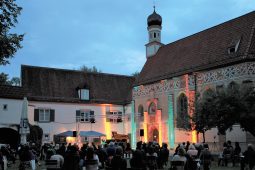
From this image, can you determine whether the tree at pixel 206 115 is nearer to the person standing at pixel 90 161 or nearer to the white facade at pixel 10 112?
the person standing at pixel 90 161

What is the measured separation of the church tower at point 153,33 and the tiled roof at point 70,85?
566 cm

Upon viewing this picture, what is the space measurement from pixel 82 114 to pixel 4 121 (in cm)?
1096

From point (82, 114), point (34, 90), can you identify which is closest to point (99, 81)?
point (82, 114)

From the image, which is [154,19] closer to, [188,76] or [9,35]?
[188,76]

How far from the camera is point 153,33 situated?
48906 millimetres

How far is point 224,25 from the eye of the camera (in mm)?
37031

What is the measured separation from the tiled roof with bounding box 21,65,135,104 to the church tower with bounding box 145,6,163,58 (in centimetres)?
566

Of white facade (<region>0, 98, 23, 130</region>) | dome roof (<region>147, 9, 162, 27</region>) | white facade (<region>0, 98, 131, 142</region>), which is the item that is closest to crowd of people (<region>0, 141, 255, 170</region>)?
white facade (<region>0, 98, 23, 130</region>)

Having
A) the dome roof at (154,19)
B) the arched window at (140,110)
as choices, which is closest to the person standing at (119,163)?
the arched window at (140,110)

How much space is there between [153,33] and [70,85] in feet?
40.1

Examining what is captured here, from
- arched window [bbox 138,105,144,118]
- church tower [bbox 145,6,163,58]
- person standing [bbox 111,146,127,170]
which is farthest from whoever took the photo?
church tower [bbox 145,6,163,58]

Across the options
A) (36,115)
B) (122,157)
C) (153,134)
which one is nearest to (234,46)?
(153,134)

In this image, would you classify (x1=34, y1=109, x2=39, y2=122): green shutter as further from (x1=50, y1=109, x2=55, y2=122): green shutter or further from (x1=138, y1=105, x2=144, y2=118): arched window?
(x1=138, y1=105, x2=144, y2=118): arched window

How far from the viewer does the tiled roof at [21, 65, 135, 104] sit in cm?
4288
